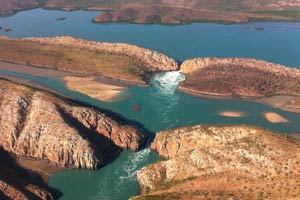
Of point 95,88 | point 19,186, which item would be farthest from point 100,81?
point 19,186

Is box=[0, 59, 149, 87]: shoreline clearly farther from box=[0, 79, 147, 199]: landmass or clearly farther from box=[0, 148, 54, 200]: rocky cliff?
box=[0, 148, 54, 200]: rocky cliff

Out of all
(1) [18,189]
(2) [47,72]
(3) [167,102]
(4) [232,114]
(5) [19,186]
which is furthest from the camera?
(2) [47,72]

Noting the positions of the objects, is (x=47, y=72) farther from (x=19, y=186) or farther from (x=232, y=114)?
(x=19, y=186)

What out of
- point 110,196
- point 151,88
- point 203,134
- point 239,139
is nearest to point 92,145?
point 110,196

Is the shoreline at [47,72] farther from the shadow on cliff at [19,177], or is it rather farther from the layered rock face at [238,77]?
the shadow on cliff at [19,177]

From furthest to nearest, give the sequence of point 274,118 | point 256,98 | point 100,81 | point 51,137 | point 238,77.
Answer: point 100,81
point 238,77
point 256,98
point 274,118
point 51,137

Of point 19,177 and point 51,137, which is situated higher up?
point 51,137

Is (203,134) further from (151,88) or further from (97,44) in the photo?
(97,44)
